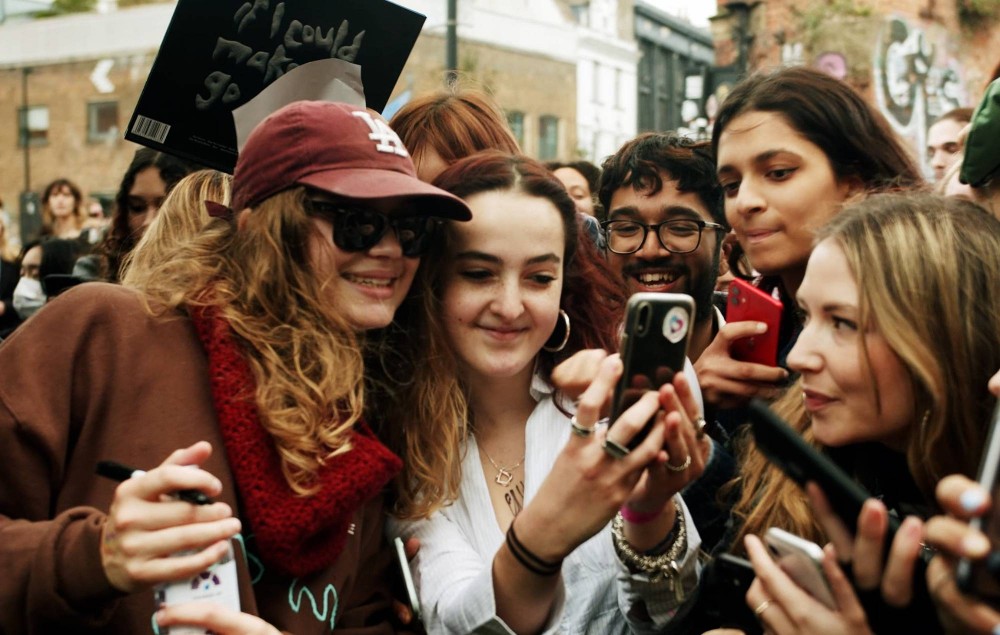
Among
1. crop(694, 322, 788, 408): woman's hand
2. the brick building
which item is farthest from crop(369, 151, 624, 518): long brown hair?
the brick building

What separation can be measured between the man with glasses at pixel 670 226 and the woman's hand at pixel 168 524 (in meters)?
1.85

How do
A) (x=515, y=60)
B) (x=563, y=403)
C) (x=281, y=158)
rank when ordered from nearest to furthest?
(x=281, y=158) → (x=563, y=403) → (x=515, y=60)

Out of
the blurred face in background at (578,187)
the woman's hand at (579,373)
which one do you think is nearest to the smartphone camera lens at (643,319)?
the woman's hand at (579,373)

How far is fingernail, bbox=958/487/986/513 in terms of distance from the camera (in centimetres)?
134

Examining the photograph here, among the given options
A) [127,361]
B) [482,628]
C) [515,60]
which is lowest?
[482,628]

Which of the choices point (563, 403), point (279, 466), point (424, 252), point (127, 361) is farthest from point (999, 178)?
point (127, 361)

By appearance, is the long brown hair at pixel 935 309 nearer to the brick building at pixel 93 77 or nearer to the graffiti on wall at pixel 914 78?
the graffiti on wall at pixel 914 78

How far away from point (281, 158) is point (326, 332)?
0.38m

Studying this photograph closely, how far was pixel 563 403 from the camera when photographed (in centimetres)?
266

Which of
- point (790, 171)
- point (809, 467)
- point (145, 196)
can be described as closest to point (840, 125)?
point (790, 171)

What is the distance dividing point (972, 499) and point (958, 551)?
7cm

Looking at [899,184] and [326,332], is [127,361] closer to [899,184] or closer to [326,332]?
[326,332]

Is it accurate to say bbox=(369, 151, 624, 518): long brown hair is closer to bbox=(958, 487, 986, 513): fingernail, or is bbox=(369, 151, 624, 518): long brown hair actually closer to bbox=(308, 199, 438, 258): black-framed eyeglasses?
bbox=(308, 199, 438, 258): black-framed eyeglasses

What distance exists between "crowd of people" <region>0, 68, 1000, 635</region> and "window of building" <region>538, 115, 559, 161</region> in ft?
96.5
